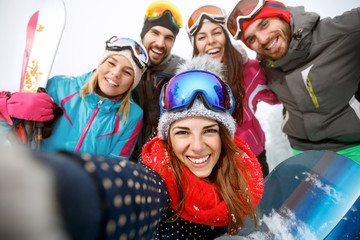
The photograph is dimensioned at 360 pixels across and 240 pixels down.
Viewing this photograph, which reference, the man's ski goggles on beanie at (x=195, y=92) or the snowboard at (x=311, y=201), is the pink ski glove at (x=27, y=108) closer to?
the man's ski goggles on beanie at (x=195, y=92)

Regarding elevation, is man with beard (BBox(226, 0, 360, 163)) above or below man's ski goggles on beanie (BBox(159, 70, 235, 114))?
above

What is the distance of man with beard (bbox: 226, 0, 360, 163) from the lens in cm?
202

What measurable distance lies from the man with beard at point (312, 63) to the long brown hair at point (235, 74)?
8.2 inches

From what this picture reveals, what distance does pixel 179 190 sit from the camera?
1.17m

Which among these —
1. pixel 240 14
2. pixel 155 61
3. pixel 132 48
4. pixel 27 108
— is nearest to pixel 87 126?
pixel 27 108

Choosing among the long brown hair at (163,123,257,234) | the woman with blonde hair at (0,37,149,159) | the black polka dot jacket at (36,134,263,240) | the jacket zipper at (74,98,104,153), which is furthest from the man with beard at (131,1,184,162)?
the black polka dot jacket at (36,134,263,240)

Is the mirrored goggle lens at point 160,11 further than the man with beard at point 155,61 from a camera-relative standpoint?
Yes

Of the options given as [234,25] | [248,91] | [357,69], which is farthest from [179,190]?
[357,69]

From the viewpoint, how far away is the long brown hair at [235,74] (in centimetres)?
237

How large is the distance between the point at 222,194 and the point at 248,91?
1.70m

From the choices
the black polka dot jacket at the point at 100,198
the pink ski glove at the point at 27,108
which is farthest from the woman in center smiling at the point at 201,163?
the pink ski glove at the point at 27,108

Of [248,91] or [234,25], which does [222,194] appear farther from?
[234,25]

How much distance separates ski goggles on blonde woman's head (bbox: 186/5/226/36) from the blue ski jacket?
1.55m

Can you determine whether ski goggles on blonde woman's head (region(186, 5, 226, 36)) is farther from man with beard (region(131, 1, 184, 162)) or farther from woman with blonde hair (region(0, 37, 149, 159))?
woman with blonde hair (region(0, 37, 149, 159))
